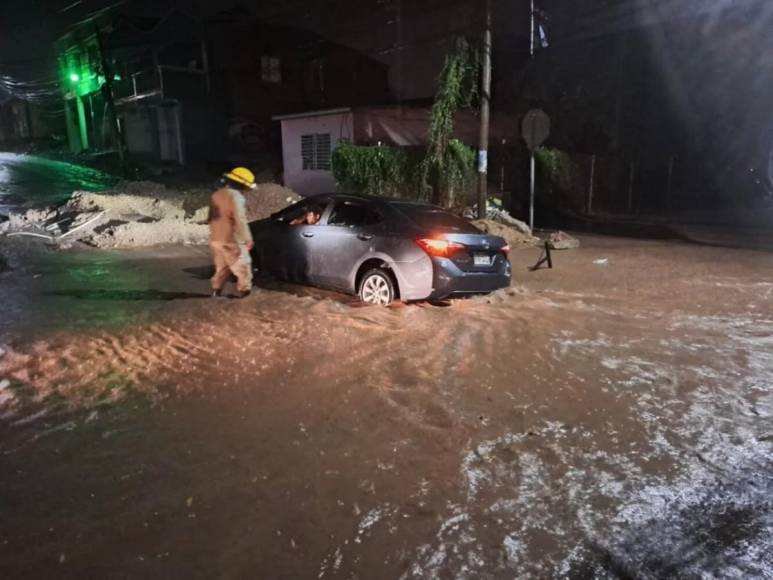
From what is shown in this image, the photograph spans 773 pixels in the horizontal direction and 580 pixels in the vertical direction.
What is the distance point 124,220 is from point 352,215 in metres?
9.24

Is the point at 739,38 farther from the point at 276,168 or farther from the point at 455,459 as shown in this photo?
the point at 455,459

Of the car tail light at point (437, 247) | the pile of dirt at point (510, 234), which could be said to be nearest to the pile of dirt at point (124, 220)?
the pile of dirt at point (510, 234)

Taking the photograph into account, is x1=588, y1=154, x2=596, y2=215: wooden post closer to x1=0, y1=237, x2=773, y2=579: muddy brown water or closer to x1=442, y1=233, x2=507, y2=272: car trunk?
x1=0, y1=237, x2=773, y2=579: muddy brown water

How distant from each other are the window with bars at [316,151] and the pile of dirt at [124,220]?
17.5 feet

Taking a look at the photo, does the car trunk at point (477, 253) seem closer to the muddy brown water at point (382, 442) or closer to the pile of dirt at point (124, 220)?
the muddy brown water at point (382, 442)

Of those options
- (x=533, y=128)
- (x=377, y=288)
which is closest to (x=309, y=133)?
(x=533, y=128)

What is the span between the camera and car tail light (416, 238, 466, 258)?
7070 mm

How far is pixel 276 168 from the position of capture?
2794cm

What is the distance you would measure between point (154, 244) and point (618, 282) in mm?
10519

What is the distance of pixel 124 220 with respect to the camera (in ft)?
47.9

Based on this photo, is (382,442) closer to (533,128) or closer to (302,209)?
(302,209)

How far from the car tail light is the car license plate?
454 mm

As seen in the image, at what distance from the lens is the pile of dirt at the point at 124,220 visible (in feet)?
44.4

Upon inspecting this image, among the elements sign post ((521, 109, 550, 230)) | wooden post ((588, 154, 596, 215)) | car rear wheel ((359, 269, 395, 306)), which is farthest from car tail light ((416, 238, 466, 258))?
wooden post ((588, 154, 596, 215))
